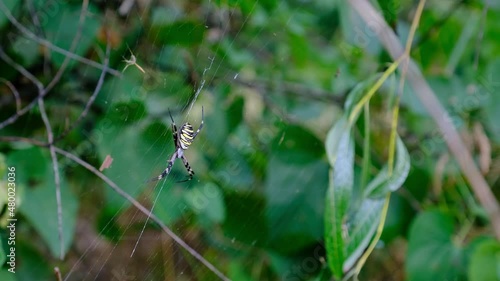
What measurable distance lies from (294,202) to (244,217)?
0.08 metres

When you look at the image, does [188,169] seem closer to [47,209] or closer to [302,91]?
[47,209]

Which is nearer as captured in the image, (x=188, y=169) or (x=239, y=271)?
(x=188, y=169)

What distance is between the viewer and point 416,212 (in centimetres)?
94

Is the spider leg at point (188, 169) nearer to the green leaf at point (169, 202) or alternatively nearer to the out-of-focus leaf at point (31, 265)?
the green leaf at point (169, 202)

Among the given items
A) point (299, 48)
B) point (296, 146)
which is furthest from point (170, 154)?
point (299, 48)

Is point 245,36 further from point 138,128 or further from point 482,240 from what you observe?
point 482,240

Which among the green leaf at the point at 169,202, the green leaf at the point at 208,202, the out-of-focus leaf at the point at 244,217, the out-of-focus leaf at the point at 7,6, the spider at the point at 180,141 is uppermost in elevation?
the out-of-focus leaf at the point at 7,6

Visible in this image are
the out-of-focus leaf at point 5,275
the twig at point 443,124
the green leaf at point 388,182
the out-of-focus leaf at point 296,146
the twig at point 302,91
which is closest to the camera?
the out-of-focus leaf at point 5,275

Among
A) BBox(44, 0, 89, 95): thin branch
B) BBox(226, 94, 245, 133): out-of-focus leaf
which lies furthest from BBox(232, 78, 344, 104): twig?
BBox(44, 0, 89, 95): thin branch

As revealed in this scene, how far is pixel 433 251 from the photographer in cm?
83

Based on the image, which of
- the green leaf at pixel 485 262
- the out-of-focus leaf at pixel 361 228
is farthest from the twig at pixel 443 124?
the out-of-focus leaf at pixel 361 228

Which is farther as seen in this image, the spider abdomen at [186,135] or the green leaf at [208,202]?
the green leaf at [208,202]

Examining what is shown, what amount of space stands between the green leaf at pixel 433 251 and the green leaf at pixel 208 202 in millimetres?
272

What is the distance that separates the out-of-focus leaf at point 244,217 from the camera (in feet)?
2.90
